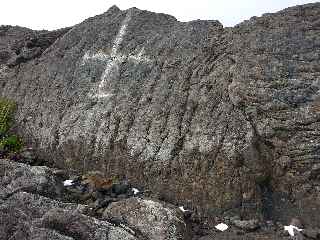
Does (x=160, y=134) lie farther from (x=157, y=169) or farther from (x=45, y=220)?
(x=45, y=220)

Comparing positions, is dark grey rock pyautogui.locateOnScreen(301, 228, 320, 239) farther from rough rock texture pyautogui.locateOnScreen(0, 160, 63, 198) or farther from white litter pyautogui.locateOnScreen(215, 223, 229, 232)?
rough rock texture pyautogui.locateOnScreen(0, 160, 63, 198)

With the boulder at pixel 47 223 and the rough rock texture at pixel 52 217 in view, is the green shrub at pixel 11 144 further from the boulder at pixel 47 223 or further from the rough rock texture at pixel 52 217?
the boulder at pixel 47 223

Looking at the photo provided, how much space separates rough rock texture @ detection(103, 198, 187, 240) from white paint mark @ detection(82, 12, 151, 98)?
19.6ft

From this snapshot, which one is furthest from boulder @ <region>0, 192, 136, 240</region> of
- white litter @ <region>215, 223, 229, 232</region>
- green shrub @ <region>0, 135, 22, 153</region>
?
green shrub @ <region>0, 135, 22, 153</region>

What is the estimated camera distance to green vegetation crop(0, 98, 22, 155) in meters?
19.8

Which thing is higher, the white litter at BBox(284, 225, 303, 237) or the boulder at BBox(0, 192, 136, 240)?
the boulder at BBox(0, 192, 136, 240)

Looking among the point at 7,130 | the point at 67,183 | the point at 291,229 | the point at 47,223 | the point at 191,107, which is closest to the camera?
the point at 47,223

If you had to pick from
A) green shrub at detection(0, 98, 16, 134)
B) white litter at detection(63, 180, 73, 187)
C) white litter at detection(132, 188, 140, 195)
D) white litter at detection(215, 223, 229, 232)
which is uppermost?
green shrub at detection(0, 98, 16, 134)

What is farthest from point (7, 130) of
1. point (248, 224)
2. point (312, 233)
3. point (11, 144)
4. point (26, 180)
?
point (312, 233)

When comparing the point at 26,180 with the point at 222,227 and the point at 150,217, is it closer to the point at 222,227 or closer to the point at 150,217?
the point at 150,217

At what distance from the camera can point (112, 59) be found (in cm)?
2064

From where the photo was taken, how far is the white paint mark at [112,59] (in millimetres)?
19734

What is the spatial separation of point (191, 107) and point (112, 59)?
4927 millimetres

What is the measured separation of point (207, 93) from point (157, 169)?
9.62ft
